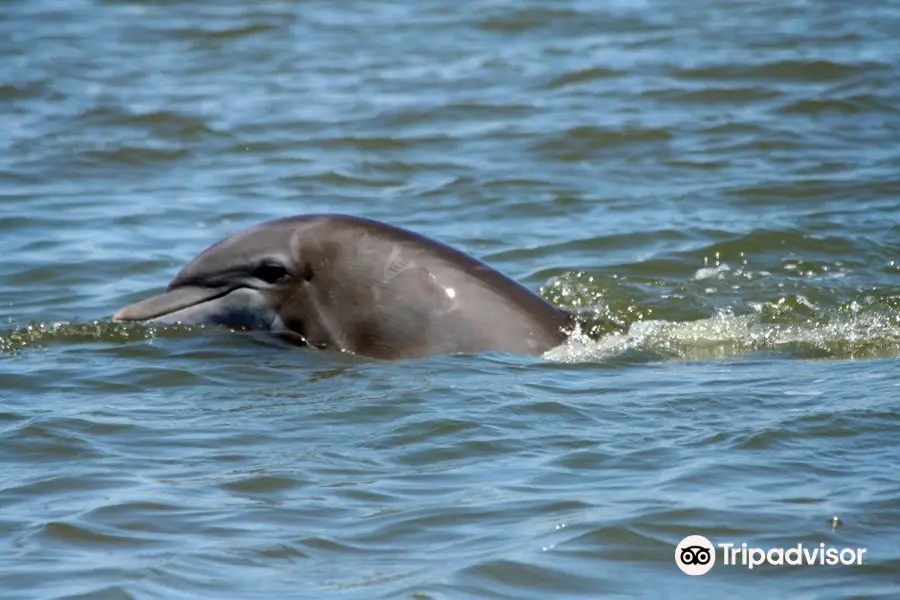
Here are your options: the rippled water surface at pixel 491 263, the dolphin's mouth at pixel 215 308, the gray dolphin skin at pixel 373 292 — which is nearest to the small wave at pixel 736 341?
the rippled water surface at pixel 491 263

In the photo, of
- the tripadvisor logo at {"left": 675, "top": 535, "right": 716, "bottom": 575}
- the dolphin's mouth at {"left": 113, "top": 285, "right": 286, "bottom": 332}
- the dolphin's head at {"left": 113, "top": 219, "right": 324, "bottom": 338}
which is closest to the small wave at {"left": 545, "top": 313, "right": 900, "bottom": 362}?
the dolphin's head at {"left": 113, "top": 219, "right": 324, "bottom": 338}

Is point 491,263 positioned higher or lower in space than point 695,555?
higher

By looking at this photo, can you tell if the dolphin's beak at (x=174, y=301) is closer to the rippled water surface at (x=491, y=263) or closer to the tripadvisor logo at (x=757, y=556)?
the rippled water surface at (x=491, y=263)

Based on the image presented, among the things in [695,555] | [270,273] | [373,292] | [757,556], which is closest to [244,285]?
[270,273]

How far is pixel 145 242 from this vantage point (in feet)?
36.9

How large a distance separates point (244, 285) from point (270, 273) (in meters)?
0.16

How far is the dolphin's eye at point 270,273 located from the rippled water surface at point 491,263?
35 centimetres

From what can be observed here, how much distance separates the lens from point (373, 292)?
7434 millimetres

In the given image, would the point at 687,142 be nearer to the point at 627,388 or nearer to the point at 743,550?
the point at 627,388

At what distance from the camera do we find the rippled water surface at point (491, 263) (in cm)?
540

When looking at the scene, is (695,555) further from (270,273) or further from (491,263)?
(491,263)

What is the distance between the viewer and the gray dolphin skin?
24.4ft

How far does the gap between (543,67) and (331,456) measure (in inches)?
422

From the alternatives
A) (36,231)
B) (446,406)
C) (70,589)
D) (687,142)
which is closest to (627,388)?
(446,406)
